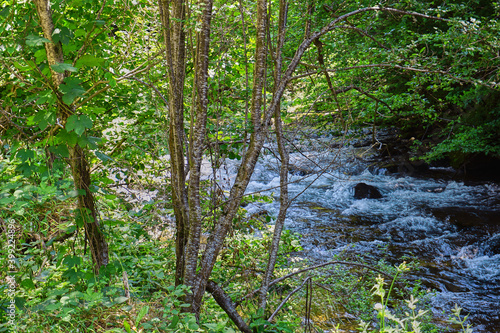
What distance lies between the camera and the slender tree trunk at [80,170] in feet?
6.08

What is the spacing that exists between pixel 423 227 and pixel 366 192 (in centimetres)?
254

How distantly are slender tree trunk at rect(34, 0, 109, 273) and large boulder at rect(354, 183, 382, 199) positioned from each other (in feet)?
31.5

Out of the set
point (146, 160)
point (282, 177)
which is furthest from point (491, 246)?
point (146, 160)

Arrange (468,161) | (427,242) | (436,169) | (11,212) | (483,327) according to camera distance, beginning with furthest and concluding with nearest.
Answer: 1. (436,169)
2. (468,161)
3. (427,242)
4. (483,327)
5. (11,212)

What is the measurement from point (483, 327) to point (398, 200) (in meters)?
5.48

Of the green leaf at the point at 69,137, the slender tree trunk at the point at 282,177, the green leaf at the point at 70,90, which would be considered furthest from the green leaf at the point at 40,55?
the slender tree trunk at the point at 282,177

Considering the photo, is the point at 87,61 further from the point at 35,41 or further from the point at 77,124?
the point at 77,124

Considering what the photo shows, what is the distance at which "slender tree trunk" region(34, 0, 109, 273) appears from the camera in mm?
1854

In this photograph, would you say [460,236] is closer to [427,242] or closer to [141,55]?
[427,242]

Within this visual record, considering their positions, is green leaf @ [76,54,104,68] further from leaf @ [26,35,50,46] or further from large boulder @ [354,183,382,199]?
large boulder @ [354,183,382,199]

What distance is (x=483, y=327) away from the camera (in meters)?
5.06

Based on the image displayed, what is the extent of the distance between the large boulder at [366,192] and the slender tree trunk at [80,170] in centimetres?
960

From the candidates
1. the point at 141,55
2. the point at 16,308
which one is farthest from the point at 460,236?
the point at 16,308

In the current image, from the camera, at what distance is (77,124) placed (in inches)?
66.8
